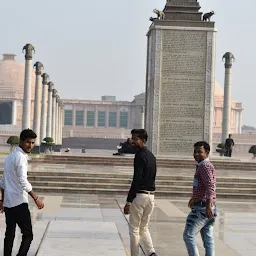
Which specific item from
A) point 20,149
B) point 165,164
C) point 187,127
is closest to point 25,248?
point 20,149

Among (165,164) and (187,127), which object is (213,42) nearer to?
(187,127)

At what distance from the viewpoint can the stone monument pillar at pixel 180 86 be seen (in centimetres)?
3175

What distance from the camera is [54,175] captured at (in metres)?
22.4

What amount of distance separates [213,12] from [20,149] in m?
25.1

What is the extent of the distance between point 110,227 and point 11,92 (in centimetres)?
11950

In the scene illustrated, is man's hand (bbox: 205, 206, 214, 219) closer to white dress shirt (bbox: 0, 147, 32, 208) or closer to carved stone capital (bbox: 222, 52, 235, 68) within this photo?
white dress shirt (bbox: 0, 147, 32, 208)

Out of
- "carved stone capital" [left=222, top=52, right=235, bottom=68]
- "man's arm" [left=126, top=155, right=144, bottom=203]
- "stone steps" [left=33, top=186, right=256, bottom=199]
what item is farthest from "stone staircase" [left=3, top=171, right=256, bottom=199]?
"carved stone capital" [left=222, top=52, right=235, bottom=68]

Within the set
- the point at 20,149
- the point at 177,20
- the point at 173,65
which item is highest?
the point at 177,20

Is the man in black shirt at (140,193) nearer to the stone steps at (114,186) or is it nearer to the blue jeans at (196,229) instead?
the blue jeans at (196,229)

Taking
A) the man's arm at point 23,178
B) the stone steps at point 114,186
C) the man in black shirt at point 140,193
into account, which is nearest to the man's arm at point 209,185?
the man in black shirt at point 140,193

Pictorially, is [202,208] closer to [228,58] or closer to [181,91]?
[181,91]

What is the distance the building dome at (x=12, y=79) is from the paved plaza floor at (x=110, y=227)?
109470 millimetres

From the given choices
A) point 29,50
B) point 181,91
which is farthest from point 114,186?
point 29,50

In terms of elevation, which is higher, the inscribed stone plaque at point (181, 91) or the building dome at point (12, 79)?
the building dome at point (12, 79)
